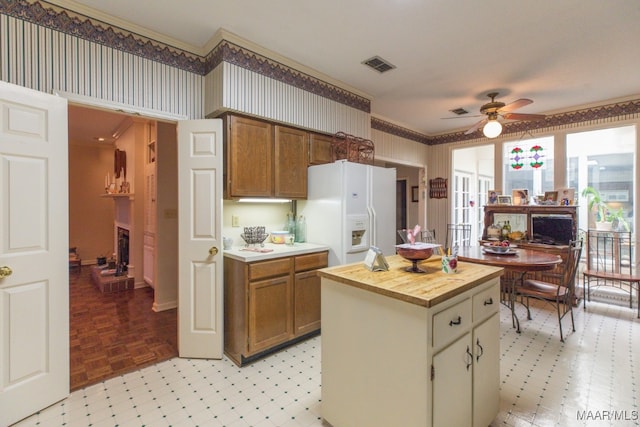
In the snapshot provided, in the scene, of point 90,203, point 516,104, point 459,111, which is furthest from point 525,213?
point 90,203

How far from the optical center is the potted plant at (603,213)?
14.3ft

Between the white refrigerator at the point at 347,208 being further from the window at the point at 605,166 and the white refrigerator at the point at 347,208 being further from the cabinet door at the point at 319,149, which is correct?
the window at the point at 605,166

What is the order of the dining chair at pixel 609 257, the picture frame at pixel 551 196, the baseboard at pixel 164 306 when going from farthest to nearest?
the picture frame at pixel 551 196 < the dining chair at pixel 609 257 < the baseboard at pixel 164 306

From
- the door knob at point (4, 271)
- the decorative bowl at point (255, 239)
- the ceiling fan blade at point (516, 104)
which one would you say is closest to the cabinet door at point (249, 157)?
the decorative bowl at point (255, 239)

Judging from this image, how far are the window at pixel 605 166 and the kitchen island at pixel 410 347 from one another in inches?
163

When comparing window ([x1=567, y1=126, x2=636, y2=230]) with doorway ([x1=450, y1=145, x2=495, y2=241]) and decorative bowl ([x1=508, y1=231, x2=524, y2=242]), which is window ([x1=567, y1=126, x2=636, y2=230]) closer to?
decorative bowl ([x1=508, y1=231, x2=524, y2=242])

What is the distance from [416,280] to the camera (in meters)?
1.67

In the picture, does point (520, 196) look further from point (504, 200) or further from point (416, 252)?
point (416, 252)

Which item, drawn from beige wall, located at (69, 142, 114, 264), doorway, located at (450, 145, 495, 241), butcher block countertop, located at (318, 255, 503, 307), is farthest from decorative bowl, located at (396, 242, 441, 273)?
beige wall, located at (69, 142, 114, 264)

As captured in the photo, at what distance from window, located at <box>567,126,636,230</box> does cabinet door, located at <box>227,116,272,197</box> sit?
187 inches

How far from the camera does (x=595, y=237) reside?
4.41 metres

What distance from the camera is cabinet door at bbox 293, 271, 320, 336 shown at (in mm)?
2971

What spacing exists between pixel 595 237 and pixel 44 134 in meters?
6.45

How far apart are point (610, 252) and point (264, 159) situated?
5.02 metres
